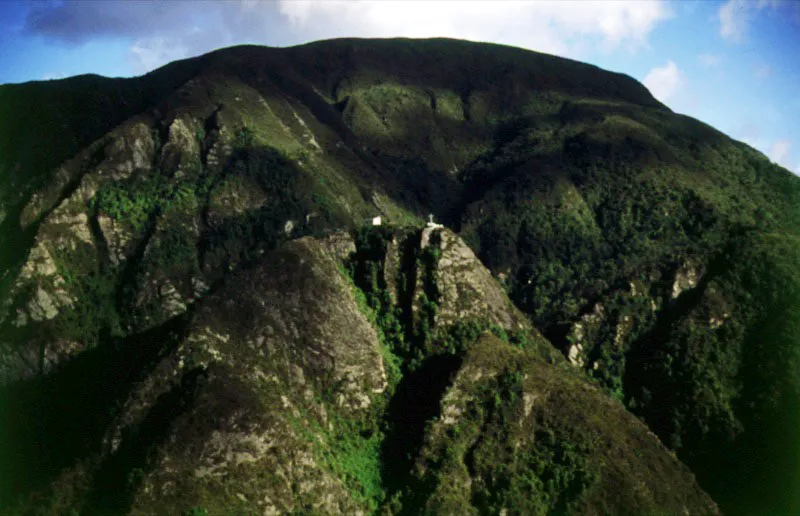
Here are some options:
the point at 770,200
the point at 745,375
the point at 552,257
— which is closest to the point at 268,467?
the point at 745,375

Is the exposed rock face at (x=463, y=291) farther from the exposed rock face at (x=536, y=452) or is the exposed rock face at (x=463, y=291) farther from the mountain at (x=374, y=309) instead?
the exposed rock face at (x=536, y=452)

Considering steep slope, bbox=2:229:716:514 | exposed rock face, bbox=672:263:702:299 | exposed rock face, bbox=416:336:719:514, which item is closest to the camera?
steep slope, bbox=2:229:716:514

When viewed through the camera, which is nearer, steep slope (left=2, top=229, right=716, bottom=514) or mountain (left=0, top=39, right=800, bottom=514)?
steep slope (left=2, top=229, right=716, bottom=514)

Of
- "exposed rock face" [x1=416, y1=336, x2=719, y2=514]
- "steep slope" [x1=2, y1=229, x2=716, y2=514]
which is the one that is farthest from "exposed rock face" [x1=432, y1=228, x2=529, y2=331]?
"exposed rock face" [x1=416, y1=336, x2=719, y2=514]

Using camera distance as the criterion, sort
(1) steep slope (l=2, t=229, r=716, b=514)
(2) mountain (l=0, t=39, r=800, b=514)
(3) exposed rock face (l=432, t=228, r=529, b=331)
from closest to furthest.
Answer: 1. (1) steep slope (l=2, t=229, r=716, b=514)
2. (2) mountain (l=0, t=39, r=800, b=514)
3. (3) exposed rock face (l=432, t=228, r=529, b=331)

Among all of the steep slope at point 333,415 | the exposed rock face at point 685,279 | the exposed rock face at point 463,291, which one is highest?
the exposed rock face at point 685,279

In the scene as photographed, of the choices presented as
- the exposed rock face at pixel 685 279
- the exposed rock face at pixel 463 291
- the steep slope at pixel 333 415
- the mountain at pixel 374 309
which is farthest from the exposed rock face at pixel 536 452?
the exposed rock face at pixel 685 279

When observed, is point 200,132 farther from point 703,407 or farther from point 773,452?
point 773,452

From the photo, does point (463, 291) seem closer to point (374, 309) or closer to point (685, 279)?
point (374, 309)

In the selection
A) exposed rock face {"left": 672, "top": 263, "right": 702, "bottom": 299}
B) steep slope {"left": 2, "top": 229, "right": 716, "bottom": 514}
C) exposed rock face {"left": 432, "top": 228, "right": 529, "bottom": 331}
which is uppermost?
exposed rock face {"left": 672, "top": 263, "right": 702, "bottom": 299}

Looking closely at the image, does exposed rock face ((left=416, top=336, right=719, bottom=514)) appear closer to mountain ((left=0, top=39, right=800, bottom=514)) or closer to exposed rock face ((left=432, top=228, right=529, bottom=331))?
mountain ((left=0, top=39, right=800, bottom=514))
